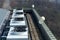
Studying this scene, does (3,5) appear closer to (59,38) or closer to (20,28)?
(59,38)

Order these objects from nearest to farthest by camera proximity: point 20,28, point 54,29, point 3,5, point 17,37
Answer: point 17,37 < point 20,28 < point 54,29 < point 3,5

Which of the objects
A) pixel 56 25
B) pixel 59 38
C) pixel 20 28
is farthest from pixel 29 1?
pixel 20 28

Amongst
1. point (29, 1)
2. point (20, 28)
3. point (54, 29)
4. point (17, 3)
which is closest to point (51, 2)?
point (29, 1)

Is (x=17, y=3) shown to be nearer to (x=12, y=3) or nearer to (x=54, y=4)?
(x=12, y=3)

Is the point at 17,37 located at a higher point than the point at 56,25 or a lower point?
higher

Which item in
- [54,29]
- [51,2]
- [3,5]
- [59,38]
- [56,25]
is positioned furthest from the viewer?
[51,2]

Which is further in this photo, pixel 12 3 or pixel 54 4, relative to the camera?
pixel 54 4

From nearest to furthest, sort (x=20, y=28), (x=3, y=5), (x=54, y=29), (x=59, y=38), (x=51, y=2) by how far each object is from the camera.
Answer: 1. (x=20, y=28)
2. (x=59, y=38)
3. (x=54, y=29)
4. (x=3, y=5)
5. (x=51, y=2)

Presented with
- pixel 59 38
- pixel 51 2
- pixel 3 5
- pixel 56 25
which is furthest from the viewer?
pixel 51 2

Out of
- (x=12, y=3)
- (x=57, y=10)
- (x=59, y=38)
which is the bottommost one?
(x=59, y=38)
